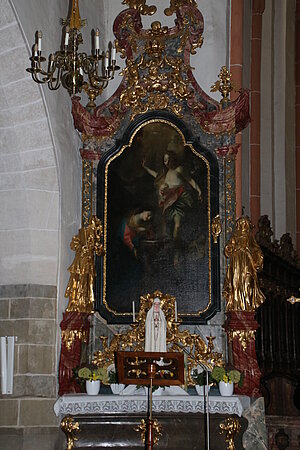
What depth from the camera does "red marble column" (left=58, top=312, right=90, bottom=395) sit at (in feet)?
29.1

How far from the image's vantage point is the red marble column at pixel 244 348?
8.89 m

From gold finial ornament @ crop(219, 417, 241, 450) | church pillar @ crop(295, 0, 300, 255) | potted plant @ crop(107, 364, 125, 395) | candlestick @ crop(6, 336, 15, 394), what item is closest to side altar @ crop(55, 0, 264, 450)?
gold finial ornament @ crop(219, 417, 241, 450)

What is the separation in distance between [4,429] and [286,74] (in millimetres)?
10305

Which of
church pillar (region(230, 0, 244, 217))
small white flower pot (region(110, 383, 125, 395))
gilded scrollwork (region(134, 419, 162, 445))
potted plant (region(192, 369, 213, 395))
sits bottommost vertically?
gilded scrollwork (region(134, 419, 162, 445))

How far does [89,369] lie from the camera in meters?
8.87

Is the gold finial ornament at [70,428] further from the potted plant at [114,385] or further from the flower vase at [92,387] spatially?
the potted plant at [114,385]

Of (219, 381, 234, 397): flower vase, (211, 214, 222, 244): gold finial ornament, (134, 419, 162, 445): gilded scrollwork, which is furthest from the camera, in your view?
(211, 214, 222, 244): gold finial ornament

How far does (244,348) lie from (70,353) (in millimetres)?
2093

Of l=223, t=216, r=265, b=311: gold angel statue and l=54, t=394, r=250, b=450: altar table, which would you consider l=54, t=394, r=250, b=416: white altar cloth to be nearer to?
l=54, t=394, r=250, b=450: altar table

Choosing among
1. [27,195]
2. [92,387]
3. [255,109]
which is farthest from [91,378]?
[255,109]

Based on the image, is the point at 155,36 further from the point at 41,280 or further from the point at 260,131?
the point at 260,131

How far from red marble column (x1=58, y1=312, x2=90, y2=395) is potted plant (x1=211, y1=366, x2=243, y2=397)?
65.7 inches

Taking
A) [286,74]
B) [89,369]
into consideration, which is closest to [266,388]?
[89,369]

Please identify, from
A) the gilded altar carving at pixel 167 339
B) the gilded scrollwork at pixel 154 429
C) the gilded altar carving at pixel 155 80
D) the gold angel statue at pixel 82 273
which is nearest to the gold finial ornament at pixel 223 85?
the gilded altar carving at pixel 155 80
